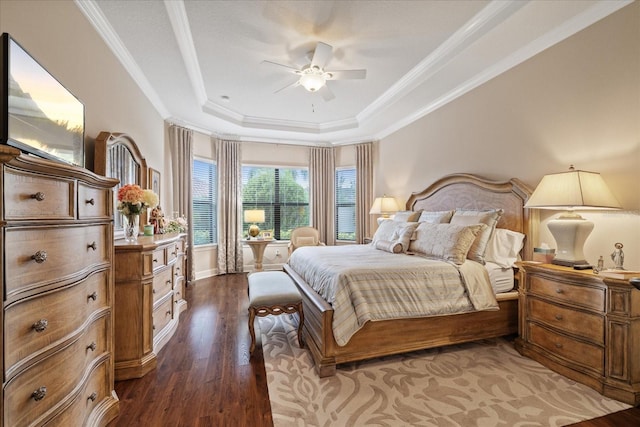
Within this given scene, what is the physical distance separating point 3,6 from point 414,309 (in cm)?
321

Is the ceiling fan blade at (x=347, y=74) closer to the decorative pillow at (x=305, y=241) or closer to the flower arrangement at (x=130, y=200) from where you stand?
the flower arrangement at (x=130, y=200)

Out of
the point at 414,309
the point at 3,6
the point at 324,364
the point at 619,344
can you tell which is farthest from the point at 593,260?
the point at 3,6

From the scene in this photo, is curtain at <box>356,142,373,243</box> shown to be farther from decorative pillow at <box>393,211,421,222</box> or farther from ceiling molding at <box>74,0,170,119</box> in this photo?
ceiling molding at <box>74,0,170,119</box>

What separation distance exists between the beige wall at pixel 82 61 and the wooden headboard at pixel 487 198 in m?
3.99

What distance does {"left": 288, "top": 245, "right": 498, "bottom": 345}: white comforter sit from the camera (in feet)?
7.14

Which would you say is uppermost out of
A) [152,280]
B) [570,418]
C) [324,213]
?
[324,213]

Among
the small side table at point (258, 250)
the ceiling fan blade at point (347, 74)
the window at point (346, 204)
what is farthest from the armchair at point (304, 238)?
the ceiling fan blade at point (347, 74)

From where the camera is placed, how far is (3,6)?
1.50 m

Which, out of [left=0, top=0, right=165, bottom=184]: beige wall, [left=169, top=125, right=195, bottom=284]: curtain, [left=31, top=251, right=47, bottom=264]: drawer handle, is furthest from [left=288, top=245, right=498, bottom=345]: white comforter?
[left=169, top=125, right=195, bottom=284]: curtain

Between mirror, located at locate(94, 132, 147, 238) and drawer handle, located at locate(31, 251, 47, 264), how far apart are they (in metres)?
1.05

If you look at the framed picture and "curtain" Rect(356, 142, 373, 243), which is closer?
the framed picture

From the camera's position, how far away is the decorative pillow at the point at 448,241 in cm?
263

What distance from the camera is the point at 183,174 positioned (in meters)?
4.92

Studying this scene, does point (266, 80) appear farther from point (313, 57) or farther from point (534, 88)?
point (534, 88)
